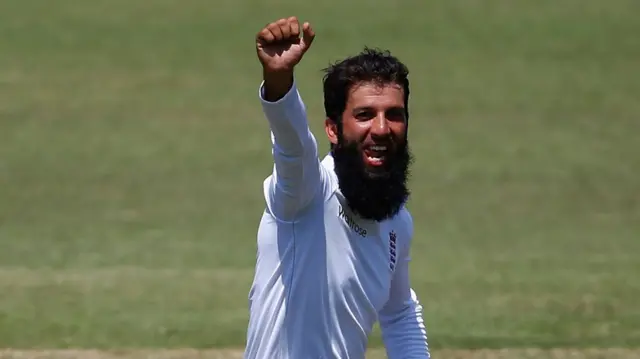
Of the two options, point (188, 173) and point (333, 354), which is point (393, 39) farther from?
point (333, 354)

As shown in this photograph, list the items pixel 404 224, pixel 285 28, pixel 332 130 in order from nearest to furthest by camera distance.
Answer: pixel 285 28 → pixel 332 130 → pixel 404 224

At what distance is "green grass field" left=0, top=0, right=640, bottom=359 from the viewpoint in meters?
11.2

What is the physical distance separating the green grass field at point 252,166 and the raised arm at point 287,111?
Result: 5633mm

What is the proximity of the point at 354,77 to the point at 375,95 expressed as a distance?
0.13 m

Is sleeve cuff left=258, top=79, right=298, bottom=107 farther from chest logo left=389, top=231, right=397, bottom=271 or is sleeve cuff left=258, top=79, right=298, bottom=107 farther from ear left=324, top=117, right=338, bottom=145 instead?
chest logo left=389, top=231, right=397, bottom=271

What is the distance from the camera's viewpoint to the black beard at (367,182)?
4.52 metres

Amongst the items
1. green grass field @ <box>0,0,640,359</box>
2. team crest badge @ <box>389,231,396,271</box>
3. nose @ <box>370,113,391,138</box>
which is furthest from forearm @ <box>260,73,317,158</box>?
green grass field @ <box>0,0,640,359</box>

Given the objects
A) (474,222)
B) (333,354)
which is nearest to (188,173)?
(474,222)

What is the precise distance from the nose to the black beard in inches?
3.1

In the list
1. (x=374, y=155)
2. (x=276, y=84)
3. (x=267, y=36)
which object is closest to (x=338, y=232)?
(x=374, y=155)

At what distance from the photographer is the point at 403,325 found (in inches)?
204

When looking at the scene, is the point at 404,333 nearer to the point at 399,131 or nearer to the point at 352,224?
the point at 352,224

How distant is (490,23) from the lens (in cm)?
2516

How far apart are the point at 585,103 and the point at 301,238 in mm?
17612
